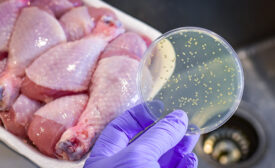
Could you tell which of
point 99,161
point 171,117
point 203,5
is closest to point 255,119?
point 203,5

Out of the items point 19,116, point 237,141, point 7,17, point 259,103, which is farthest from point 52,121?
point 259,103

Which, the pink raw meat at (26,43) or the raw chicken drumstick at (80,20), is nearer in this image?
the pink raw meat at (26,43)

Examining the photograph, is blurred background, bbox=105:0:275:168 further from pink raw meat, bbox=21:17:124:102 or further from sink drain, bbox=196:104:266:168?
pink raw meat, bbox=21:17:124:102

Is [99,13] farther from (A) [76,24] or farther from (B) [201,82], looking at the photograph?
(B) [201,82]

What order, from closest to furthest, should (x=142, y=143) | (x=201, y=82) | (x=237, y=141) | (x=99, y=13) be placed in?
(x=142, y=143) → (x=201, y=82) → (x=99, y=13) → (x=237, y=141)

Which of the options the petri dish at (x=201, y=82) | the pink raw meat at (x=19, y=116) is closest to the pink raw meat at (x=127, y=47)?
the petri dish at (x=201, y=82)

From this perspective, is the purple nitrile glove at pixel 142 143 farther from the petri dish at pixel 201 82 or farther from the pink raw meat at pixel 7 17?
the pink raw meat at pixel 7 17
